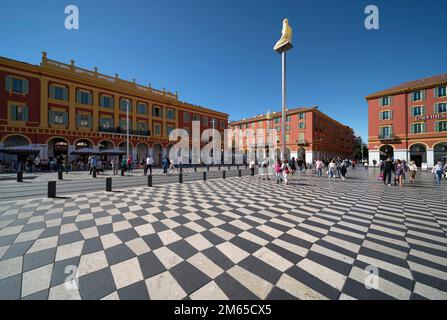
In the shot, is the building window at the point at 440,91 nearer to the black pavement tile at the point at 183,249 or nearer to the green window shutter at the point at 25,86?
the black pavement tile at the point at 183,249

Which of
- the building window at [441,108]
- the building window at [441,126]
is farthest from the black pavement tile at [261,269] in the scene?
the building window at [441,108]

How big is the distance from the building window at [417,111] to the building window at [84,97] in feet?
162

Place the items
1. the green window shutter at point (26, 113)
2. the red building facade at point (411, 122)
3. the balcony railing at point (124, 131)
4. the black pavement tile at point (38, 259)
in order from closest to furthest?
the black pavement tile at point (38, 259), the green window shutter at point (26, 113), the balcony railing at point (124, 131), the red building facade at point (411, 122)

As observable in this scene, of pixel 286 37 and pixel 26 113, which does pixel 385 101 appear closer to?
pixel 286 37

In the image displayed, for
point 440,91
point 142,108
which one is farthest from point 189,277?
point 440,91

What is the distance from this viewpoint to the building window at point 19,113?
19.4 meters

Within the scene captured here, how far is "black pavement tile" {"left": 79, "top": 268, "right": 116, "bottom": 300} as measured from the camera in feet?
6.91

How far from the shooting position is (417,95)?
94.2 feet

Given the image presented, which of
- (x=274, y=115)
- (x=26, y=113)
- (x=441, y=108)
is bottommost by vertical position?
(x=26, y=113)

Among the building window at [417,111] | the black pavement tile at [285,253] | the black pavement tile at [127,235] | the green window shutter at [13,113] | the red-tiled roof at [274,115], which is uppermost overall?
the red-tiled roof at [274,115]

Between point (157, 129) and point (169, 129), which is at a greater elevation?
point (169, 129)

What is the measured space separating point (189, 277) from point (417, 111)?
42363 millimetres

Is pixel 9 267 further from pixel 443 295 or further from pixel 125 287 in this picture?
pixel 443 295
